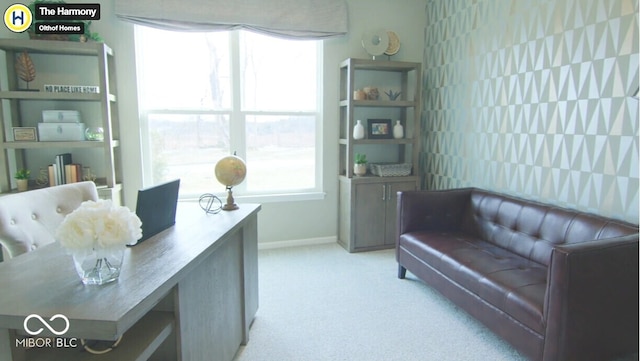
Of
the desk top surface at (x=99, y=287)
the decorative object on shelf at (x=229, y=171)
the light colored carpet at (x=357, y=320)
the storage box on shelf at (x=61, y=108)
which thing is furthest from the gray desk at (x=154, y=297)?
the storage box on shelf at (x=61, y=108)

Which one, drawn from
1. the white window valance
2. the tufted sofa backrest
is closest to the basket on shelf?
the tufted sofa backrest

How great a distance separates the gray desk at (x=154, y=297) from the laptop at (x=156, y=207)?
53 millimetres

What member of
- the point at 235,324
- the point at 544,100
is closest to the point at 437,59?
the point at 544,100

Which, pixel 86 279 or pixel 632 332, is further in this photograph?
pixel 632 332

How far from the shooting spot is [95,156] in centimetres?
340

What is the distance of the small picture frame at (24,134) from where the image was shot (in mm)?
3037

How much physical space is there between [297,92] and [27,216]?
2.69m

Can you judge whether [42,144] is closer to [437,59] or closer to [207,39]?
[207,39]

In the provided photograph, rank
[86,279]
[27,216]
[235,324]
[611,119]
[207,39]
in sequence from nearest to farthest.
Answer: [86,279]
[27,216]
[235,324]
[611,119]
[207,39]

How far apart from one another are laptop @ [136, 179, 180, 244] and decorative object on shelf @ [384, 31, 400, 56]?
2.90m

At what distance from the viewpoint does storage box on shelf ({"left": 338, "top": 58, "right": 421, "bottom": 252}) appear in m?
3.78

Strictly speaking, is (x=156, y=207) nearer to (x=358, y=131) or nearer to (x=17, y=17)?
(x=358, y=131)

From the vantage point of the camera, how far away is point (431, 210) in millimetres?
3104

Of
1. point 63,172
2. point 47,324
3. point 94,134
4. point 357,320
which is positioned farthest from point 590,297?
point 63,172
